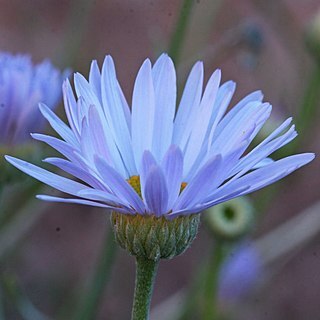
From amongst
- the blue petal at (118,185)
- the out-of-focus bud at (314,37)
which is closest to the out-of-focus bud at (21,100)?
the blue petal at (118,185)

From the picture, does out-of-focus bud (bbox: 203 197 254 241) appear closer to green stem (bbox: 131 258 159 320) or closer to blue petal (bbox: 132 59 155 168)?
blue petal (bbox: 132 59 155 168)

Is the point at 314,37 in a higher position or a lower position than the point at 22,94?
higher

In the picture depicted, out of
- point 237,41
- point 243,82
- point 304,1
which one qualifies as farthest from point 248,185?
point 304,1

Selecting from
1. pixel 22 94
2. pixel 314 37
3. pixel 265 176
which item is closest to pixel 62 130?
pixel 265 176

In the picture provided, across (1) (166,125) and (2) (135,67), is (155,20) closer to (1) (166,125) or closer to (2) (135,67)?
(2) (135,67)

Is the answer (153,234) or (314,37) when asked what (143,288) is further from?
(314,37)
